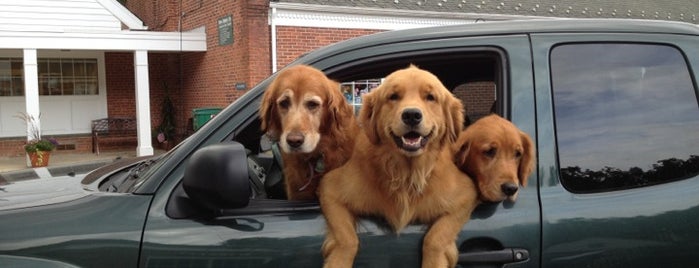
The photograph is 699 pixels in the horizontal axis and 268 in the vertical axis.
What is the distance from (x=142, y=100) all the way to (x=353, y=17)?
17.9ft

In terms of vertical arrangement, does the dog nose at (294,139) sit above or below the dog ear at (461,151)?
above

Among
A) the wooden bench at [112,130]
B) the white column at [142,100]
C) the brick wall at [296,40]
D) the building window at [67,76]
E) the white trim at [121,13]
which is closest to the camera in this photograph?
the brick wall at [296,40]

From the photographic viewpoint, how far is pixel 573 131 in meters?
2.34

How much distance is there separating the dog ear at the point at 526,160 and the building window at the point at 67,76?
15.9 metres

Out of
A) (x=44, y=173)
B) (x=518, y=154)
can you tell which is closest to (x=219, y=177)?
(x=518, y=154)

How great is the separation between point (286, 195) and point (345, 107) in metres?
0.47

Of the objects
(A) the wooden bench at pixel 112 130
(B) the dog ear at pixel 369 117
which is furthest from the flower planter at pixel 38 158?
(B) the dog ear at pixel 369 117

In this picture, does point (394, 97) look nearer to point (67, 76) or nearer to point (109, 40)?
point (109, 40)

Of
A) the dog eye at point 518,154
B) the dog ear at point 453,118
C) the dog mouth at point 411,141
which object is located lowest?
the dog eye at point 518,154

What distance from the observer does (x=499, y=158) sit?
219 centimetres

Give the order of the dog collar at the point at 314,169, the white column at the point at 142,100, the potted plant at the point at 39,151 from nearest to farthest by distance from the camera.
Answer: the dog collar at the point at 314,169, the potted plant at the point at 39,151, the white column at the point at 142,100

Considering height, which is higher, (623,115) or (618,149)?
(623,115)

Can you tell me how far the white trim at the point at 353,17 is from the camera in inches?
530

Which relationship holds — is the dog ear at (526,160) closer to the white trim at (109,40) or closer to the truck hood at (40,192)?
the truck hood at (40,192)
